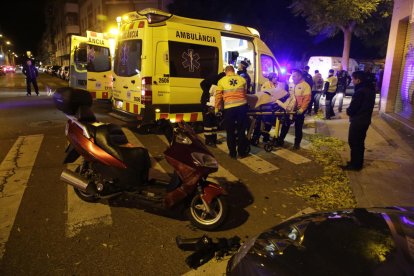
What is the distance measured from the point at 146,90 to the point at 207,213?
14.9ft

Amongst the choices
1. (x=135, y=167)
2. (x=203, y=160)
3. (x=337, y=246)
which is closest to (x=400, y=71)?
(x=203, y=160)

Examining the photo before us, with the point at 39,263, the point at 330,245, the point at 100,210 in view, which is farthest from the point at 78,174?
the point at 330,245

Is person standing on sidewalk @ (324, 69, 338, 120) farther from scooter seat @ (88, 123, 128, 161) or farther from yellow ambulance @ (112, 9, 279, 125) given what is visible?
scooter seat @ (88, 123, 128, 161)

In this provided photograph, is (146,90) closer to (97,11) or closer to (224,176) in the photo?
(224,176)

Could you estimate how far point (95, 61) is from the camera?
1419 centimetres

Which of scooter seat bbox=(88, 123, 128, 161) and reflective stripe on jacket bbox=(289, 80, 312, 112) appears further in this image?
reflective stripe on jacket bbox=(289, 80, 312, 112)

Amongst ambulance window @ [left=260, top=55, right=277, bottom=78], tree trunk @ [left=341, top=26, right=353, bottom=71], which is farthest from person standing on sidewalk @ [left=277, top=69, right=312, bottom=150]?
tree trunk @ [left=341, top=26, right=353, bottom=71]

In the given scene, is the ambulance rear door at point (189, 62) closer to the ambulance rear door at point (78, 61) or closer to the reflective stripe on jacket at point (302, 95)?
the reflective stripe on jacket at point (302, 95)

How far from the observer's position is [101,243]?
12.4 feet

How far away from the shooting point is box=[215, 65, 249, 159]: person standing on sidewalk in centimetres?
680

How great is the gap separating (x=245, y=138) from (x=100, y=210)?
146 inches

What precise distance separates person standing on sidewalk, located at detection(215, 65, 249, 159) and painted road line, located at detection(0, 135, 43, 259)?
12.6 feet

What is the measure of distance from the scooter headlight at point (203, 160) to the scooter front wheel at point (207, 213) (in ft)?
1.40

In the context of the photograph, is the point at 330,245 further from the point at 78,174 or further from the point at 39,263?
the point at 78,174
